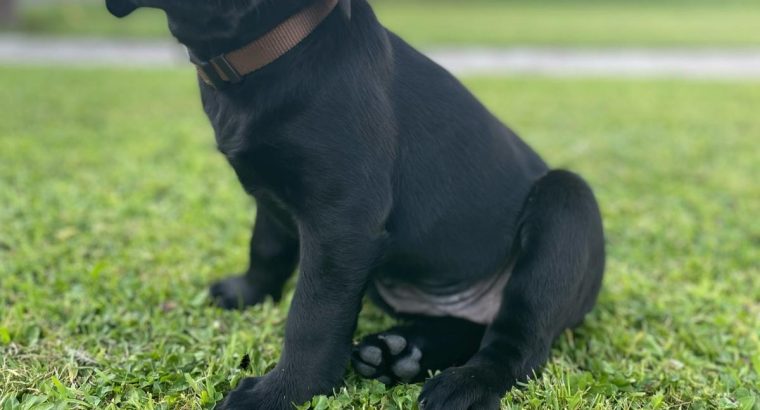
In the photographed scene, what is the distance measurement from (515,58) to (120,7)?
11.5 metres

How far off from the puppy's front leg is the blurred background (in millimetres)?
88

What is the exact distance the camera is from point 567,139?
5934 mm

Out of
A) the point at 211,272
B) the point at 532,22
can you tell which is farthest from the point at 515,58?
the point at 211,272

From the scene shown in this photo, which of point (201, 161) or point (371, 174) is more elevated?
point (371, 174)

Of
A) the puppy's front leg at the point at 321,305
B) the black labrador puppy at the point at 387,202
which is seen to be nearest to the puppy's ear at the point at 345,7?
the black labrador puppy at the point at 387,202

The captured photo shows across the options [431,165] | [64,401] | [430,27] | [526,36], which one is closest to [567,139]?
[431,165]

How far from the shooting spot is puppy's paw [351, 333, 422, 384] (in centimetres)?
201

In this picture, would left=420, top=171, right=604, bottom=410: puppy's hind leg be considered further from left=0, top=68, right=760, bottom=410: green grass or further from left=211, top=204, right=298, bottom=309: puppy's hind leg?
left=211, top=204, right=298, bottom=309: puppy's hind leg

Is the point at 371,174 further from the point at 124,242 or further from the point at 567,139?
the point at 567,139

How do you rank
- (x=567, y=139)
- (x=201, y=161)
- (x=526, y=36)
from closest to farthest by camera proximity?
(x=201, y=161) < (x=567, y=139) < (x=526, y=36)

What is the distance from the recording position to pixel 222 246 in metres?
3.28

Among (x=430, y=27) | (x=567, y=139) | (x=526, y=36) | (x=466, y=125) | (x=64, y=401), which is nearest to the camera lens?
(x=64, y=401)

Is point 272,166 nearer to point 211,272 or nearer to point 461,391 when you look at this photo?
point 461,391

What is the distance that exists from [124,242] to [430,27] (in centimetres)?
1519
